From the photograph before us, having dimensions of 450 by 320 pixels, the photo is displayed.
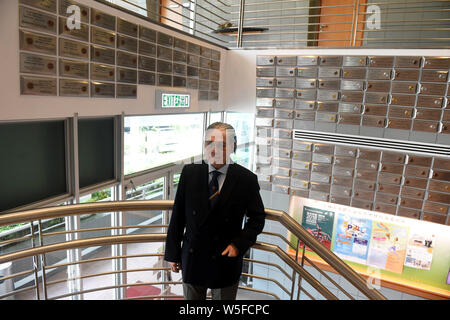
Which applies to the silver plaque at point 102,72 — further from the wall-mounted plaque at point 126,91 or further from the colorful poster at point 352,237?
the colorful poster at point 352,237

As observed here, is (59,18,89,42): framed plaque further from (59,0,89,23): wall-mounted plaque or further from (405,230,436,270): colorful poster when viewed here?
(405,230,436,270): colorful poster

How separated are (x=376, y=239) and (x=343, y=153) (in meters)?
1.58

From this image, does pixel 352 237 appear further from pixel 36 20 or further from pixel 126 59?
pixel 36 20

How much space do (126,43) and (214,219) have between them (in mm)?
2430

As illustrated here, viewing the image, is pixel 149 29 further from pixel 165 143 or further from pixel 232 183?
pixel 232 183

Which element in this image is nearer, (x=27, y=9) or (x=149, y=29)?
(x=27, y=9)

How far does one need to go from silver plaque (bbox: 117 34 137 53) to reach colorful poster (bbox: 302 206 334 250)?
12.5 ft

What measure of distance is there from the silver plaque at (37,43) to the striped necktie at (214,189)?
5.95 ft

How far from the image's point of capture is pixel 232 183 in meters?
1.54

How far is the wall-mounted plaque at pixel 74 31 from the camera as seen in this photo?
2521 mm

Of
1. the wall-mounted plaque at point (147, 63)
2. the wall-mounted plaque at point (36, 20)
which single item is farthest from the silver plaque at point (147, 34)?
the wall-mounted plaque at point (36, 20)

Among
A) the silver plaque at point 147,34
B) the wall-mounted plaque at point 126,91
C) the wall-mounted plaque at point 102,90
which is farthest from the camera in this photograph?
the silver plaque at point 147,34

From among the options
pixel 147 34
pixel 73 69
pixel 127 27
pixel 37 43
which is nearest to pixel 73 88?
pixel 73 69
